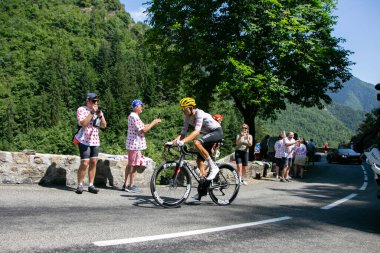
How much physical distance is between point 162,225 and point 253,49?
15.8 metres

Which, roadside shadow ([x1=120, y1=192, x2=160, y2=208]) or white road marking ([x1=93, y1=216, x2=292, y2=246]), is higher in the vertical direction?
roadside shadow ([x1=120, y1=192, x2=160, y2=208])

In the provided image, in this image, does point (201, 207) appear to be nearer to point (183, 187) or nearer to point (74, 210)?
point (183, 187)

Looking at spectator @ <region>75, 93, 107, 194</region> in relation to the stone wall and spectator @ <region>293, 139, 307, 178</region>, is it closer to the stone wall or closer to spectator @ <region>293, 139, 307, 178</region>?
the stone wall

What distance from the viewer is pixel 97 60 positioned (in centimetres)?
14275

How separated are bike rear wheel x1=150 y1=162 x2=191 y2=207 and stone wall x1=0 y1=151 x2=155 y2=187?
2253 millimetres

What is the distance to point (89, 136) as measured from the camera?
766 centimetres

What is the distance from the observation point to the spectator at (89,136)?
7574 millimetres

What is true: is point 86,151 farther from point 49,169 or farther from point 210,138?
point 210,138

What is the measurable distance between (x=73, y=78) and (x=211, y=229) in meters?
131

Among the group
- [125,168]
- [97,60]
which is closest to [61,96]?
[97,60]

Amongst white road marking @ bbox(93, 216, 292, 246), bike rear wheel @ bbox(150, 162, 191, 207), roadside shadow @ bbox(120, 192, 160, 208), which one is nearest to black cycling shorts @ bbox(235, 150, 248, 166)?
roadside shadow @ bbox(120, 192, 160, 208)

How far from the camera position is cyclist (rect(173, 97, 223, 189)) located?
705 centimetres

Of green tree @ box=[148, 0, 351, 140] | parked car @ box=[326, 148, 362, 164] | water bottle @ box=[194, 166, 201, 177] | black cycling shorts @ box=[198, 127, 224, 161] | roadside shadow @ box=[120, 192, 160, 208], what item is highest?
green tree @ box=[148, 0, 351, 140]

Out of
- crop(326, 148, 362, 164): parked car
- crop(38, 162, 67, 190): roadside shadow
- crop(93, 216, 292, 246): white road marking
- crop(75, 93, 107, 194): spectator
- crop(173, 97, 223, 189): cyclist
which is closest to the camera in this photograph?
crop(93, 216, 292, 246): white road marking
